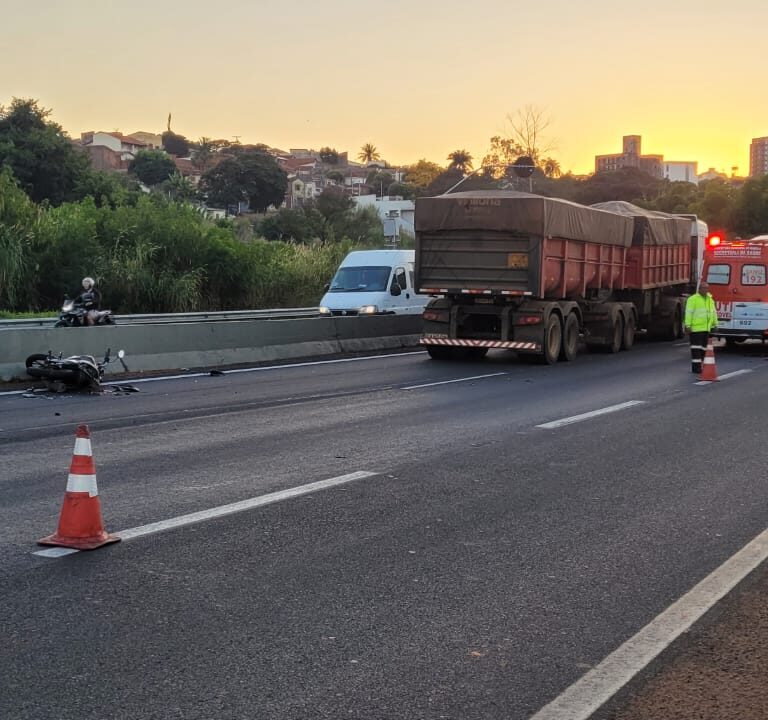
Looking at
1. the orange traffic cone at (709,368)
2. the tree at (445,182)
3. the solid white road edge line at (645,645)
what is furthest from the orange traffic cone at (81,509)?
the tree at (445,182)

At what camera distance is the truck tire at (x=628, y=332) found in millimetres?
25734

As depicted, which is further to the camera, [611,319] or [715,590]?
[611,319]

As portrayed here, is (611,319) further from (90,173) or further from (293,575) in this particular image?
(90,173)

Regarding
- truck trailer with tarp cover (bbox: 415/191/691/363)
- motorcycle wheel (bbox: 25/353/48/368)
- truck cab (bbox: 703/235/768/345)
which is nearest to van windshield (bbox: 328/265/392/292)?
truck trailer with tarp cover (bbox: 415/191/691/363)

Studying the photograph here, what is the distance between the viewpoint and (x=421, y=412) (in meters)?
13.6

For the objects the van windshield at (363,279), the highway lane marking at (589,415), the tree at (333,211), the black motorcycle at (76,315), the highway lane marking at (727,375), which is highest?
the tree at (333,211)

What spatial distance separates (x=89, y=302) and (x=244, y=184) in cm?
11039

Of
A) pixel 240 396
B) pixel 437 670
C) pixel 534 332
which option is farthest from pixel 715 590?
pixel 534 332

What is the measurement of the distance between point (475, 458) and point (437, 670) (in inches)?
218

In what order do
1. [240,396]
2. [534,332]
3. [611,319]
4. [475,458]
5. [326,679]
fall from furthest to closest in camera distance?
[611,319]
[534,332]
[240,396]
[475,458]
[326,679]

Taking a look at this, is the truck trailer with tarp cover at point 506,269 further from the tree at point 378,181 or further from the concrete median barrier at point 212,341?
the tree at point 378,181

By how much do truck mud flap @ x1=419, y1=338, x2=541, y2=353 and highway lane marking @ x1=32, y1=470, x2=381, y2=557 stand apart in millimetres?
11932

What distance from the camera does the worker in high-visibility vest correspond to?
65.4 ft

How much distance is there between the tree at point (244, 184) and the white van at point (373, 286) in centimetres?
10278
